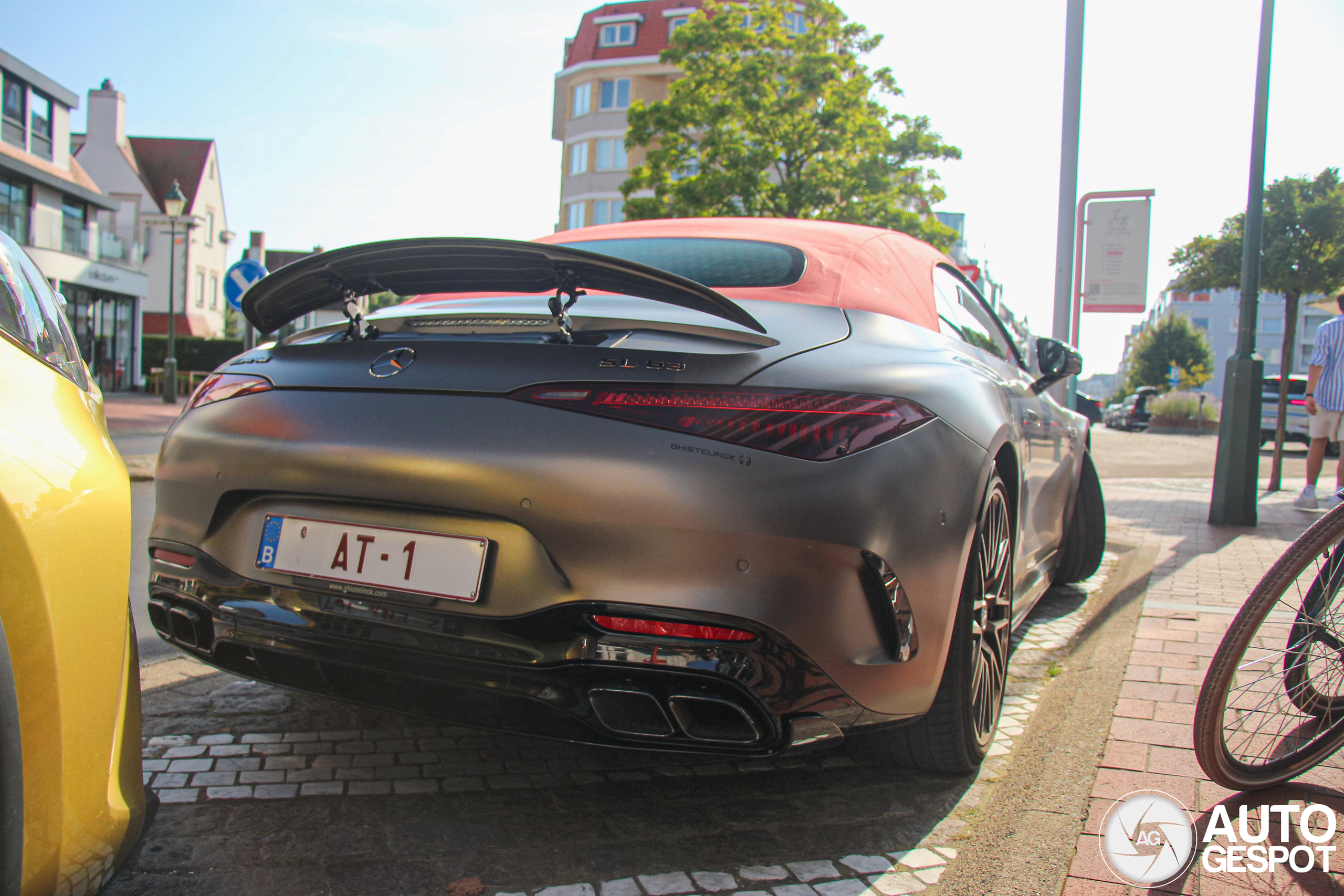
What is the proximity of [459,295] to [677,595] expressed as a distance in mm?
1394

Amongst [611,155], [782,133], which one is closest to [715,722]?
[782,133]

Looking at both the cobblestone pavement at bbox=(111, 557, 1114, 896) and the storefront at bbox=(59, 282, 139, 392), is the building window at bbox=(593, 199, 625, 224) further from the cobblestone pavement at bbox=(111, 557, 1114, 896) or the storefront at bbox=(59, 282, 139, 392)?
the cobblestone pavement at bbox=(111, 557, 1114, 896)

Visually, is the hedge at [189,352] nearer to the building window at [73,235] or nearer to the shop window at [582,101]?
the building window at [73,235]

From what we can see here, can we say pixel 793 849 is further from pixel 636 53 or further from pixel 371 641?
pixel 636 53

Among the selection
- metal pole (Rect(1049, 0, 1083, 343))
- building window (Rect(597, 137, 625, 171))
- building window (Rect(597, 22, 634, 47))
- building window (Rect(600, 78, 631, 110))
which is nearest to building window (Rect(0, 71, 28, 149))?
building window (Rect(597, 137, 625, 171))

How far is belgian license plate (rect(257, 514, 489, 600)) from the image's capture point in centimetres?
206

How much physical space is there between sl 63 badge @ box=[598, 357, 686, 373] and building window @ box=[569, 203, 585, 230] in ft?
174

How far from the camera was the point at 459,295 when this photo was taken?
9.78 ft

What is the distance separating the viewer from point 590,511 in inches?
78.0

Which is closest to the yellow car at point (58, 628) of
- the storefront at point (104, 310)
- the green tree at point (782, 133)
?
the green tree at point (782, 133)

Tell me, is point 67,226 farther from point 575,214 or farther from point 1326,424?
point 1326,424

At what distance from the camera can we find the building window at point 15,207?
29734 mm

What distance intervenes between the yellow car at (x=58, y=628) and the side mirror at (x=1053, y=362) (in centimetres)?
320

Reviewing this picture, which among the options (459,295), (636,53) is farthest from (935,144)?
(636,53)
